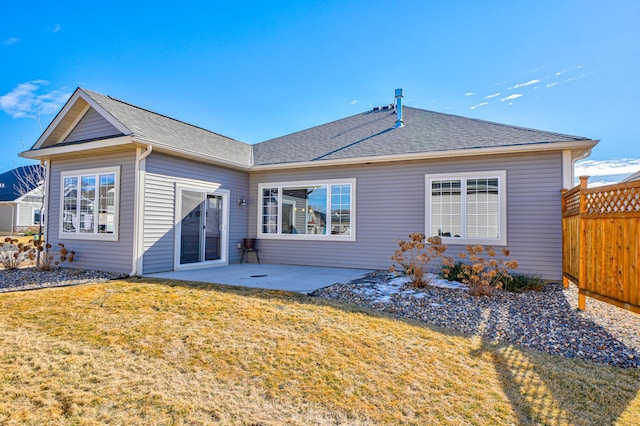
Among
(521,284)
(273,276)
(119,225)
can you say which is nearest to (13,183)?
(119,225)

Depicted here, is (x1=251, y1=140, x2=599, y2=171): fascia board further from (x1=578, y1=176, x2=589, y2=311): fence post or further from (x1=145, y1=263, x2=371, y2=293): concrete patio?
(x1=145, y1=263, x2=371, y2=293): concrete patio

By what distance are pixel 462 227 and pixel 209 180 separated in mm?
6487

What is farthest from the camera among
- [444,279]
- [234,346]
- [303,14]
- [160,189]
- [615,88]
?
[615,88]

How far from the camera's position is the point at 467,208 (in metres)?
8.05

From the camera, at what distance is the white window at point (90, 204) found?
7.96 m

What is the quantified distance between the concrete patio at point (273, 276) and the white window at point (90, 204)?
70.4 inches

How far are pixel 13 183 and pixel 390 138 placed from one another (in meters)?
30.1

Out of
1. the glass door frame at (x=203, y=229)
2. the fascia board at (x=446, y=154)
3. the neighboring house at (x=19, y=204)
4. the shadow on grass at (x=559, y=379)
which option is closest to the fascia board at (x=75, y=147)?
the glass door frame at (x=203, y=229)

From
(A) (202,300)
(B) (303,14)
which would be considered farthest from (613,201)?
(B) (303,14)

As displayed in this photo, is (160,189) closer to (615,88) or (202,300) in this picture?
(202,300)

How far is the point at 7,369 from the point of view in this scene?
10.0ft

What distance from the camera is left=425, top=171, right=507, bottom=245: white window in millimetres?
7801

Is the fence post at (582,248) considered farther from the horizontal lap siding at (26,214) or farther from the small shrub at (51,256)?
the horizontal lap siding at (26,214)

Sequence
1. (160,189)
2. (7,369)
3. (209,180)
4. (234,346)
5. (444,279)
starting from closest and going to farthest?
(7,369)
(234,346)
(444,279)
(160,189)
(209,180)
